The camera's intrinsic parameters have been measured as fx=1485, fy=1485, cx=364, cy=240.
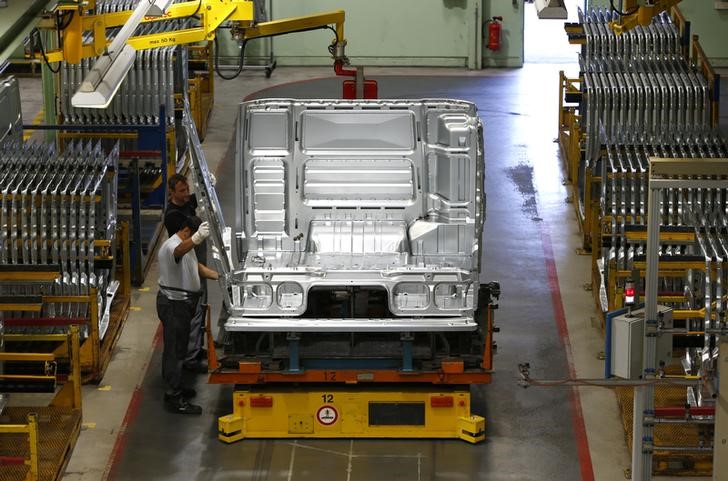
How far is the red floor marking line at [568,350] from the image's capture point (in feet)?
36.1

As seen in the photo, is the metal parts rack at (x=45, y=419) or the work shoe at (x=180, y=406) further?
the work shoe at (x=180, y=406)

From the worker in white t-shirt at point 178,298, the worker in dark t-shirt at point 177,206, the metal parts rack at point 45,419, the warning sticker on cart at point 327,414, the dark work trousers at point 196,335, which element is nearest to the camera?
the metal parts rack at point 45,419

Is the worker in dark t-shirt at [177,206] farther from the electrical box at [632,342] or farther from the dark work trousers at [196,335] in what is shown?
the electrical box at [632,342]

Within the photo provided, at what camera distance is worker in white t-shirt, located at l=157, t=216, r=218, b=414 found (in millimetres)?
11555

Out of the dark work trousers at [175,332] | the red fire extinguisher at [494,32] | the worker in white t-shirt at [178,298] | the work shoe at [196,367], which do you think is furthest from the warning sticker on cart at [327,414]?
the red fire extinguisher at [494,32]

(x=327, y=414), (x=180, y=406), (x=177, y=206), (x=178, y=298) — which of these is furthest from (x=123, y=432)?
(x=177, y=206)

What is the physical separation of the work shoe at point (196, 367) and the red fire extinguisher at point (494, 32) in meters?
13.8

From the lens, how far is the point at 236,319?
1092 centimetres

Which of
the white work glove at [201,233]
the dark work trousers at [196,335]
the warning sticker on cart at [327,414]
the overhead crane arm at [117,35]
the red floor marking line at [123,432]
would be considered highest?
the overhead crane arm at [117,35]

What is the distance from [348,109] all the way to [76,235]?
Answer: 268cm

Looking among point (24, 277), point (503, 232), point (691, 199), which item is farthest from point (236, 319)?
point (503, 232)

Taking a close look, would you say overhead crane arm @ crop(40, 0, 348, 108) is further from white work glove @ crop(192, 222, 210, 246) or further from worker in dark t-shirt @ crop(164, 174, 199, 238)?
white work glove @ crop(192, 222, 210, 246)

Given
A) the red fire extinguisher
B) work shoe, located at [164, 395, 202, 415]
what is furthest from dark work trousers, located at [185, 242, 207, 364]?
the red fire extinguisher

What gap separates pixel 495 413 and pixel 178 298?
2663 mm
